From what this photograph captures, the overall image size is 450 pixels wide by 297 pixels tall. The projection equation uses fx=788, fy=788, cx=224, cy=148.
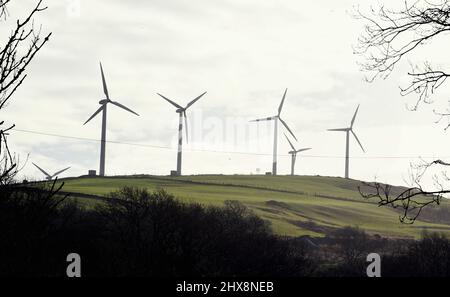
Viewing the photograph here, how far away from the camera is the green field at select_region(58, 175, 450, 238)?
5856 inches

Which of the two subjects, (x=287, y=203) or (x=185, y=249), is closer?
(x=185, y=249)

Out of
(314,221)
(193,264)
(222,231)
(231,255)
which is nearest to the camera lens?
(193,264)

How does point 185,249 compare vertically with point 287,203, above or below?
below

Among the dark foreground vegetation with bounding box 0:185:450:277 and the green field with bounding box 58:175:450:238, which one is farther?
the green field with bounding box 58:175:450:238

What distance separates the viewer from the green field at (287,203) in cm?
14875

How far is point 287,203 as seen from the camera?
553 ft

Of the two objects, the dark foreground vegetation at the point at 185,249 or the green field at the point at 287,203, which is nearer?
the dark foreground vegetation at the point at 185,249

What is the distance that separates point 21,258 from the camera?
9633 millimetres
